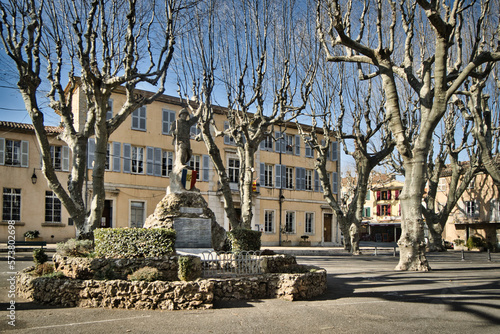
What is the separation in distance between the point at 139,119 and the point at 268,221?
13.6 m

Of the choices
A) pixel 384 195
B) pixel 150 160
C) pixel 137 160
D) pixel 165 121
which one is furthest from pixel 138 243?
pixel 384 195

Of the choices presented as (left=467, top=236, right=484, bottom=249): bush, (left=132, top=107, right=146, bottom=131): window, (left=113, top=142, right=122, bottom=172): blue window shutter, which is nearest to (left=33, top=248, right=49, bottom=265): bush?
(left=113, top=142, right=122, bottom=172): blue window shutter

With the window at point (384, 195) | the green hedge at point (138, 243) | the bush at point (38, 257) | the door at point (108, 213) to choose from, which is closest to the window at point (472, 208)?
the window at point (384, 195)

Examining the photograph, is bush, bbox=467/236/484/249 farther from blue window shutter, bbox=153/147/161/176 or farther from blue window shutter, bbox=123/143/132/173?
blue window shutter, bbox=123/143/132/173

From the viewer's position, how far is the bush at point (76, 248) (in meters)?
11.3

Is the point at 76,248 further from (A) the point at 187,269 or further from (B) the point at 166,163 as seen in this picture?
(B) the point at 166,163

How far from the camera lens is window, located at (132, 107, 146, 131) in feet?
100

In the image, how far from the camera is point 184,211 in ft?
44.2

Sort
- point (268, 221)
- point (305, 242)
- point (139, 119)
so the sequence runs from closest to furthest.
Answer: point (139, 119)
point (268, 221)
point (305, 242)

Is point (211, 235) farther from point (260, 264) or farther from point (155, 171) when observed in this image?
point (155, 171)

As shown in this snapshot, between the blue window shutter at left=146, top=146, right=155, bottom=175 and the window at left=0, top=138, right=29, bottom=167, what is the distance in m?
7.57

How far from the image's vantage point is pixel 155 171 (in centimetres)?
3122

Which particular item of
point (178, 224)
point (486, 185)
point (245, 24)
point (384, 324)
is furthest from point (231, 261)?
point (486, 185)

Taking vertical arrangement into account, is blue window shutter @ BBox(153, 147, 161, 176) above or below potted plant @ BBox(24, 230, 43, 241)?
above
